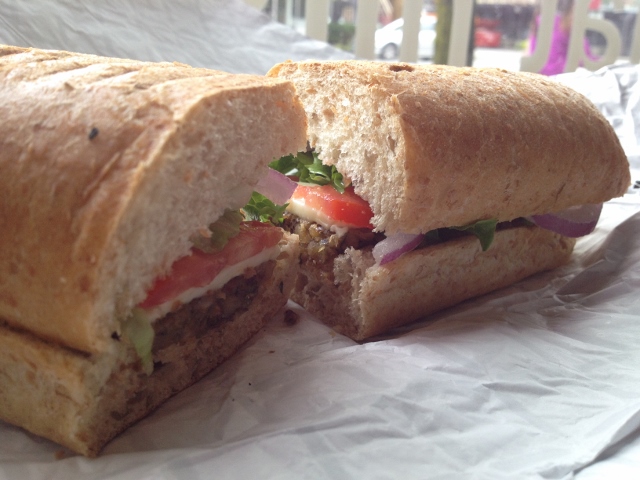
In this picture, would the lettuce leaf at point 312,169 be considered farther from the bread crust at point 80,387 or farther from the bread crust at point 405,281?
the bread crust at point 80,387

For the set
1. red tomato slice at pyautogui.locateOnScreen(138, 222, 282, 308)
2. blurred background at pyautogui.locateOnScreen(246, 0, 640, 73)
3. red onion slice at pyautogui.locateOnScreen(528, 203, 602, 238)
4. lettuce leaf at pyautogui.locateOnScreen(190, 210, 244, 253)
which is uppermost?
blurred background at pyautogui.locateOnScreen(246, 0, 640, 73)

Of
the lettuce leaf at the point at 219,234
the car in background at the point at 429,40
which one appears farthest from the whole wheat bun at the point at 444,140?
the car in background at the point at 429,40

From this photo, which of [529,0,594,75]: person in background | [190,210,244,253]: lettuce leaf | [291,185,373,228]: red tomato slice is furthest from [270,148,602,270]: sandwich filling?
[529,0,594,75]: person in background

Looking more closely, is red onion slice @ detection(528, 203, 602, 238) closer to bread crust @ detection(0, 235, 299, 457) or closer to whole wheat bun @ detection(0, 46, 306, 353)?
whole wheat bun @ detection(0, 46, 306, 353)

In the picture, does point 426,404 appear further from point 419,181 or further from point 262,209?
point 262,209

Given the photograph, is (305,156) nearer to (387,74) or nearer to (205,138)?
(387,74)
